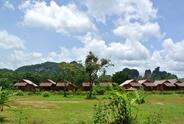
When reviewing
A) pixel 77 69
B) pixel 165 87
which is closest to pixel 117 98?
pixel 77 69

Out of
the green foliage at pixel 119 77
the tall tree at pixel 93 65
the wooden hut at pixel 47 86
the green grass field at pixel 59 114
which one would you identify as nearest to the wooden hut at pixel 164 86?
the green foliage at pixel 119 77

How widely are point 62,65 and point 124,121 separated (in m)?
70.3

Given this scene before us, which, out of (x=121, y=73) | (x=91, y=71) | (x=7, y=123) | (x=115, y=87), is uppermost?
(x=121, y=73)

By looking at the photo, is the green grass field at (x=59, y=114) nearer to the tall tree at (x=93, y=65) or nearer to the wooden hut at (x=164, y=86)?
the tall tree at (x=93, y=65)

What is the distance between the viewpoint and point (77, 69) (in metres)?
82.2

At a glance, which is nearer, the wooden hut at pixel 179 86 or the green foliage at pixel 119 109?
the green foliage at pixel 119 109

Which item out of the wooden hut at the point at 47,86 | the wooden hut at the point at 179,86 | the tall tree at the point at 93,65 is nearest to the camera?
the tall tree at the point at 93,65

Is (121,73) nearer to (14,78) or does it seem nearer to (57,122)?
(14,78)

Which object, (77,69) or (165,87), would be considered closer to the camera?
(77,69)

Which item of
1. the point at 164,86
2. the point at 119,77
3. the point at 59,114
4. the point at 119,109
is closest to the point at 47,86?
the point at 119,77

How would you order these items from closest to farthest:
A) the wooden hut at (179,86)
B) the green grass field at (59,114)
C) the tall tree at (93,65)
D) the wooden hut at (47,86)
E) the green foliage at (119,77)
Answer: the green grass field at (59,114) < the tall tree at (93,65) < the wooden hut at (179,86) < the wooden hut at (47,86) < the green foliage at (119,77)

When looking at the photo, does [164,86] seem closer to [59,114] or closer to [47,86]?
[47,86]

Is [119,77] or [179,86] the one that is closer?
[179,86]

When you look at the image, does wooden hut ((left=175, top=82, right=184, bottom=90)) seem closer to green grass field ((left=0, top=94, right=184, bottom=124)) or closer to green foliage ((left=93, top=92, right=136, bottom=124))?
green grass field ((left=0, top=94, right=184, bottom=124))
